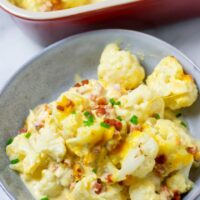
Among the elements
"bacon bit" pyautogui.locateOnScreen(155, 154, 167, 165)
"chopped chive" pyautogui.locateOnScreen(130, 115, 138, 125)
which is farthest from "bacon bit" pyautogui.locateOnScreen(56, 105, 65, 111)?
"bacon bit" pyautogui.locateOnScreen(155, 154, 167, 165)

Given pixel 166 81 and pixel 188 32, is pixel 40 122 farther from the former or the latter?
pixel 188 32

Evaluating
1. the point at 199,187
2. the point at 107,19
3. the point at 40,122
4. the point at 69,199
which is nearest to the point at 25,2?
the point at 107,19

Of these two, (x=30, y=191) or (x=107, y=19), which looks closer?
(x=30, y=191)

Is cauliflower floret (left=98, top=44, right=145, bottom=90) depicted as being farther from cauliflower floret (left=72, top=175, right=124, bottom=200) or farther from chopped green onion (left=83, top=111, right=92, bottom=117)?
cauliflower floret (left=72, top=175, right=124, bottom=200)

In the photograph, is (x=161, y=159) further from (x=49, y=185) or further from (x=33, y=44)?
(x=33, y=44)

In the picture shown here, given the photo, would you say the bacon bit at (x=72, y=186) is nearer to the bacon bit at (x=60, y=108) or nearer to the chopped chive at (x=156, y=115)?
the bacon bit at (x=60, y=108)
